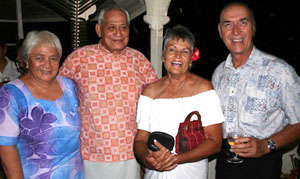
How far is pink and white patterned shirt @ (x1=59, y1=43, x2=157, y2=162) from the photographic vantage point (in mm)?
2381

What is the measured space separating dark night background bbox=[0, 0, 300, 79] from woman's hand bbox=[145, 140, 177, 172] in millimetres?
6314

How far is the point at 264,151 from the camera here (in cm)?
203

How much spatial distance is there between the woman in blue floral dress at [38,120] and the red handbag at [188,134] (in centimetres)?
86

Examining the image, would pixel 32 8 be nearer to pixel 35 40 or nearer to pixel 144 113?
pixel 35 40

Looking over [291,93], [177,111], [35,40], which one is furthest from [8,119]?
[291,93]

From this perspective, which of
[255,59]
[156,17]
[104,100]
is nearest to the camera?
[255,59]

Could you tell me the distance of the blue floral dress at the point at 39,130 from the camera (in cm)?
185

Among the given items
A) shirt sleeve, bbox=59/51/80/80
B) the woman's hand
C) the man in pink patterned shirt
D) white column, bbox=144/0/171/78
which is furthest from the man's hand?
white column, bbox=144/0/171/78

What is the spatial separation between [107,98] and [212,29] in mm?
9792

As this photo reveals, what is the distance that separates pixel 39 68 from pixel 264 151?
6.01 ft

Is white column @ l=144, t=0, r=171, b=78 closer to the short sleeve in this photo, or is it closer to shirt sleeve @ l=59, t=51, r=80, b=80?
shirt sleeve @ l=59, t=51, r=80, b=80

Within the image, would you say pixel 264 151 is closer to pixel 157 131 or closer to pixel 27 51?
pixel 157 131

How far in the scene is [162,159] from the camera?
1.85m

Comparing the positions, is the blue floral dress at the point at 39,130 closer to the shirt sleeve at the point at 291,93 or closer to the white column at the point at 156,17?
the shirt sleeve at the point at 291,93
